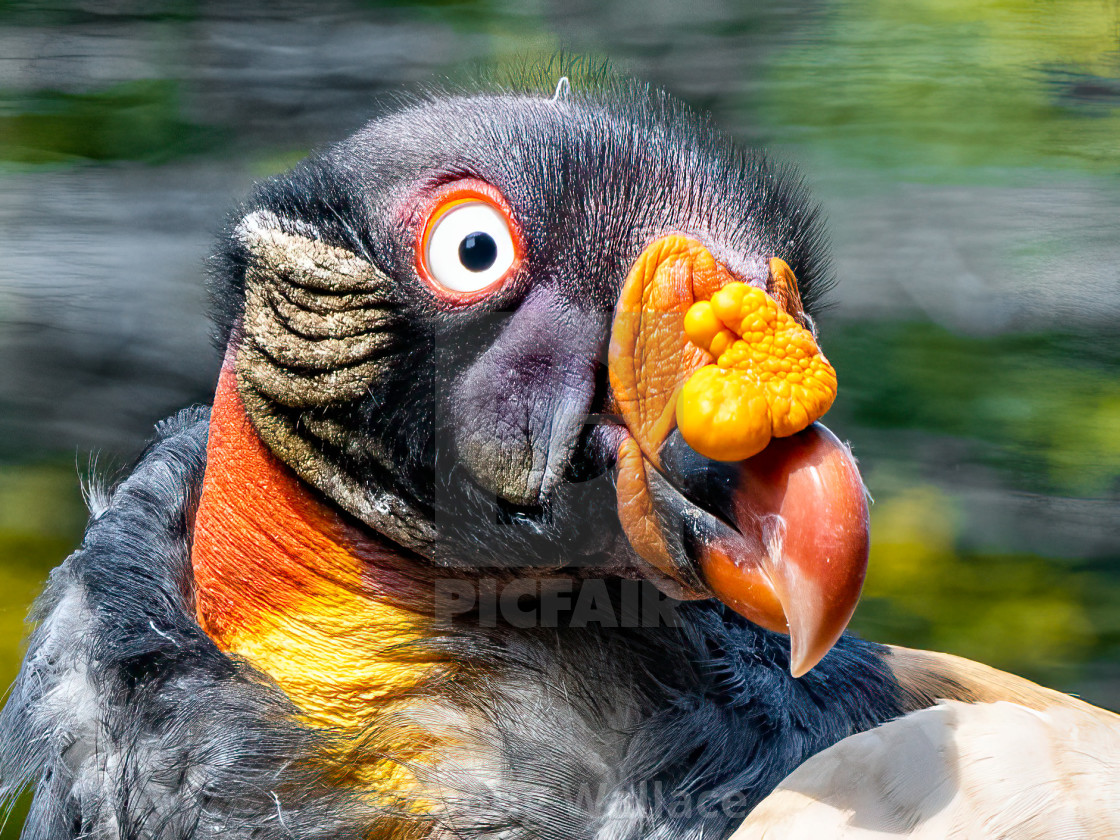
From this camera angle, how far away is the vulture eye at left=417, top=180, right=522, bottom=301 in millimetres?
1352

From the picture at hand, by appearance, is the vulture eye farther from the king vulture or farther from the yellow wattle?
the yellow wattle

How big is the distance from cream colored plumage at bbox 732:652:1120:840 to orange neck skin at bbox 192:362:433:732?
52cm

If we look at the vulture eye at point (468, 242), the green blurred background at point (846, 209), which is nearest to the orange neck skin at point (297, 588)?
the vulture eye at point (468, 242)

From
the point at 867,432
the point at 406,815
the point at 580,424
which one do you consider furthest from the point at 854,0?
the point at 406,815

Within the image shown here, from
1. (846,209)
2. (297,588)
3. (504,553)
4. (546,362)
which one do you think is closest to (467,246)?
(546,362)

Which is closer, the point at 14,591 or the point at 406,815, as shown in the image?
the point at 406,815

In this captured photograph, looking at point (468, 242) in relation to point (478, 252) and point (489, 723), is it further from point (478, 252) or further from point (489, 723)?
point (489, 723)

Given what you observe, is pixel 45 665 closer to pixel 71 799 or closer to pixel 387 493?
pixel 71 799

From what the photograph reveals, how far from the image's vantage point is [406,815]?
4.49 ft

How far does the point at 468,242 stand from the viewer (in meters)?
1.36

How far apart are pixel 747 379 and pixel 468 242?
1.37ft

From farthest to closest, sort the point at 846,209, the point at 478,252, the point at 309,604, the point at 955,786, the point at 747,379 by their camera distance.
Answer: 1. the point at 846,209
2. the point at 309,604
3. the point at 478,252
4. the point at 955,786
5. the point at 747,379

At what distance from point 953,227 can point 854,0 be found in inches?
23.5

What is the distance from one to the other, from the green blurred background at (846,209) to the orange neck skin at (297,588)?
3.69 feet
